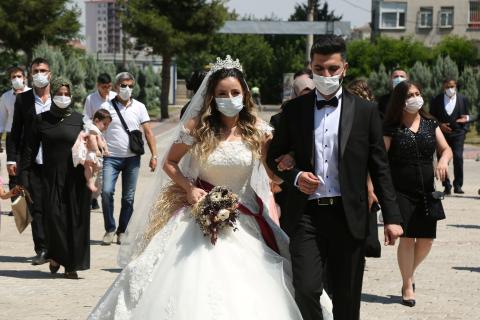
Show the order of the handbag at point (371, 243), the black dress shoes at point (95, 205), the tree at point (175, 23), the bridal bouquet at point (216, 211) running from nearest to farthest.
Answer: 1. the handbag at point (371, 243)
2. the bridal bouquet at point (216, 211)
3. the black dress shoes at point (95, 205)
4. the tree at point (175, 23)

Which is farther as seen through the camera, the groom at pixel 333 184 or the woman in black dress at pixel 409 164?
the woman in black dress at pixel 409 164

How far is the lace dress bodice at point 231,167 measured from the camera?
6965 millimetres

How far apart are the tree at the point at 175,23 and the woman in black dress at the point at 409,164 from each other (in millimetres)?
40223

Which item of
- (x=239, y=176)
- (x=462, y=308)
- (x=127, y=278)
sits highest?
(x=239, y=176)

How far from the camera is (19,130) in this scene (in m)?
11.6

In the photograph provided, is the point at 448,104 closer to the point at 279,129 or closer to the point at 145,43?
the point at 279,129

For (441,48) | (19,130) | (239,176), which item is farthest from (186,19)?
(239,176)

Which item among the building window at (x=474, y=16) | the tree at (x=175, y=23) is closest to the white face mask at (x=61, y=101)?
the tree at (x=175, y=23)

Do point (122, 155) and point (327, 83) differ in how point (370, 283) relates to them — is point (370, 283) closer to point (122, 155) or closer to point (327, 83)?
point (122, 155)

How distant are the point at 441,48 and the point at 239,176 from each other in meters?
65.7

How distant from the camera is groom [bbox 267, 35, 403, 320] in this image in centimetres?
623

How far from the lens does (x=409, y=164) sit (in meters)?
9.32

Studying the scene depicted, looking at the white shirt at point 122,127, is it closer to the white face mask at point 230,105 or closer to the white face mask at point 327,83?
the white face mask at point 230,105

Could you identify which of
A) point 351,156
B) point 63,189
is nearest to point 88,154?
point 63,189
